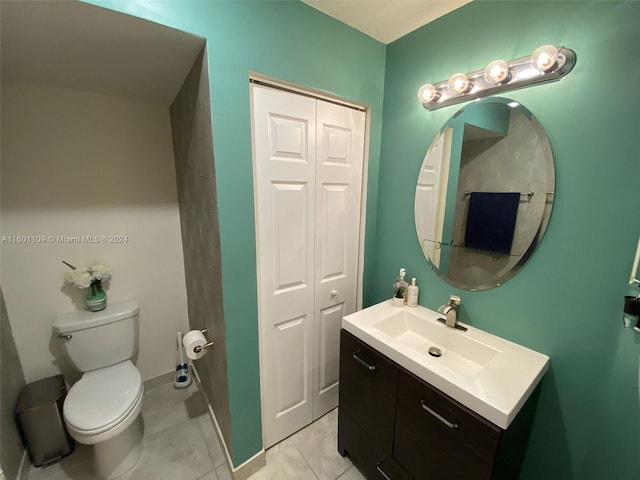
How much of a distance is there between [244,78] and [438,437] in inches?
63.0

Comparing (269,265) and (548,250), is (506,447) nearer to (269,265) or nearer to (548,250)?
(548,250)

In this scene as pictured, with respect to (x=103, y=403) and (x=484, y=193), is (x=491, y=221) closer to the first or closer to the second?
(x=484, y=193)

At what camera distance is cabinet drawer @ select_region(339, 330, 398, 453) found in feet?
3.59

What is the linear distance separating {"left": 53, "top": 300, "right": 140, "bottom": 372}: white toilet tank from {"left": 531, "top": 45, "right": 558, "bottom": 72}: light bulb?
2.42 meters

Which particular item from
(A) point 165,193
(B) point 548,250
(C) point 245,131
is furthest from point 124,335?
(B) point 548,250

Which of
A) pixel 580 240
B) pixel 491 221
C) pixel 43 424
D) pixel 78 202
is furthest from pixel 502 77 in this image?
pixel 43 424

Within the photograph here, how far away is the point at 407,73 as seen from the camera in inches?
54.8

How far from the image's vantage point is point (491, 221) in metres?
1.16

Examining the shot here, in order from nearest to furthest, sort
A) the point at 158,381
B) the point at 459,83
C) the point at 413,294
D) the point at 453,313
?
the point at 459,83 → the point at 453,313 → the point at 413,294 → the point at 158,381

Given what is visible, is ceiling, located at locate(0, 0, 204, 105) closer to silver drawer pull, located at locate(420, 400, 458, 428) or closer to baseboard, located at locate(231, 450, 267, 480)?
silver drawer pull, located at locate(420, 400, 458, 428)

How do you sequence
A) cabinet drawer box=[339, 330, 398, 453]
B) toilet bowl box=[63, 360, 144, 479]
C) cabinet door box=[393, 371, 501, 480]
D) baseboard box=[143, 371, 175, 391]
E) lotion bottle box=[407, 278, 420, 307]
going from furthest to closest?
baseboard box=[143, 371, 175, 391]
lotion bottle box=[407, 278, 420, 307]
toilet bowl box=[63, 360, 144, 479]
cabinet drawer box=[339, 330, 398, 453]
cabinet door box=[393, 371, 501, 480]

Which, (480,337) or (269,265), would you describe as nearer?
(480,337)

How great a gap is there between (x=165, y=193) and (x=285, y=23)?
4.37 ft

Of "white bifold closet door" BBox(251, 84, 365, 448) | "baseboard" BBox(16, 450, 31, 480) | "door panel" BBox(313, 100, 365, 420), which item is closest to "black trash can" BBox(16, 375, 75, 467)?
"baseboard" BBox(16, 450, 31, 480)
